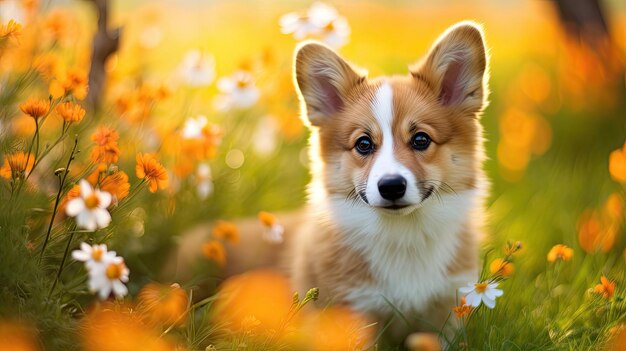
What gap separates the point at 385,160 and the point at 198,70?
4.65ft

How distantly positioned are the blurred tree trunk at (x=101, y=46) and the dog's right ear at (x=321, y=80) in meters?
0.99

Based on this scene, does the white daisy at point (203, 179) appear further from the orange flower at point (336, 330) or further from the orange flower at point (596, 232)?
the orange flower at point (596, 232)

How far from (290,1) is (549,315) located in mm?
5618

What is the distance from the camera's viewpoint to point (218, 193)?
168 inches

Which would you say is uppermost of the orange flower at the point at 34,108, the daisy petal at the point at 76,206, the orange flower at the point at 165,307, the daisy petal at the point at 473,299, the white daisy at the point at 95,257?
the orange flower at the point at 34,108

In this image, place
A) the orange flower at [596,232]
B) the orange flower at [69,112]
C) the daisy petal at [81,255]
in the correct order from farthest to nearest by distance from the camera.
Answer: the orange flower at [596,232]
the orange flower at [69,112]
the daisy petal at [81,255]

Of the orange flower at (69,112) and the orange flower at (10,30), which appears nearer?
the orange flower at (69,112)

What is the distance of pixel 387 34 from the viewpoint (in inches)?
341

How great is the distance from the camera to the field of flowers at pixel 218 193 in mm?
2686

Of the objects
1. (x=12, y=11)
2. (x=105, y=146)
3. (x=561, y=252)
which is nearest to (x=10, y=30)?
(x=105, y=146)

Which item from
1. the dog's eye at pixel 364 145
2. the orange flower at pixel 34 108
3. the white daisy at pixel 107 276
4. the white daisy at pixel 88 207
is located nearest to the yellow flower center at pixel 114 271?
the white daisy at pixel 107 276

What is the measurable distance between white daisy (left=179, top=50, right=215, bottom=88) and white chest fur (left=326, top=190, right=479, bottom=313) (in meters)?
1.12

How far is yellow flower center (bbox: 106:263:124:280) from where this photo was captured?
253 cm

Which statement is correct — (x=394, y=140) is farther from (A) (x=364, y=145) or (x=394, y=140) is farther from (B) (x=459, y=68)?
(B) (x=459, y=68)
